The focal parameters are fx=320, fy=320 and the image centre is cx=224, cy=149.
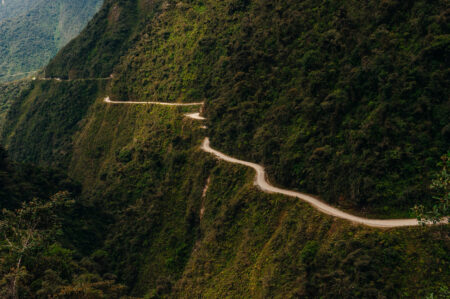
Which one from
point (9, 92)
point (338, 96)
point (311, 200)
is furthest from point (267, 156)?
point (9, 92)

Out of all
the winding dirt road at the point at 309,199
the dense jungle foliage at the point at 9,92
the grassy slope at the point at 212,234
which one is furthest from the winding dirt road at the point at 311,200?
the dense jungle foliage at the point at 9,92

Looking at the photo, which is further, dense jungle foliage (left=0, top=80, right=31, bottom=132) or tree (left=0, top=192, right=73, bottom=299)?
dense jungle foliage (left=0, top=80, right=31, bottom=132)

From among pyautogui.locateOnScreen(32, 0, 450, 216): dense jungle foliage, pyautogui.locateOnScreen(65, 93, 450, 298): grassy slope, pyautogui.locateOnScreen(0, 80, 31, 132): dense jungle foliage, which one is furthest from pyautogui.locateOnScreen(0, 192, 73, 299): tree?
pyautogui.locateOnScreen(0, 80, 31, 132): dense jungle foliage

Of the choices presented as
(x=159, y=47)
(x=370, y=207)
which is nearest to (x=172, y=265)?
(x=370, y=207)

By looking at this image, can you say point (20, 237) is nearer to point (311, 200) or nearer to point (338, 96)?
point (311, 200)

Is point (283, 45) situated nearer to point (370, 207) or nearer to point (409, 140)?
point (409, 140)

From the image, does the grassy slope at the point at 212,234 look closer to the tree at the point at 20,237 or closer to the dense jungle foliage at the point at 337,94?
the dense jungle foliage at the point at 337,94

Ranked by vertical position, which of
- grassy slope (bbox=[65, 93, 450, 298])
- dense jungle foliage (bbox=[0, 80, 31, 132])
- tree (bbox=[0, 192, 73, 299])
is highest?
dense jungle foliage (bbox=[0, 80, 31, 132])

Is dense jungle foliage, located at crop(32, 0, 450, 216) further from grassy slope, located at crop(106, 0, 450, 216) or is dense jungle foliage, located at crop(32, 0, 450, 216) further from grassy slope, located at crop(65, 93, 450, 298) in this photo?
grassy slope, located at crop(65, 93, 450, 298)
